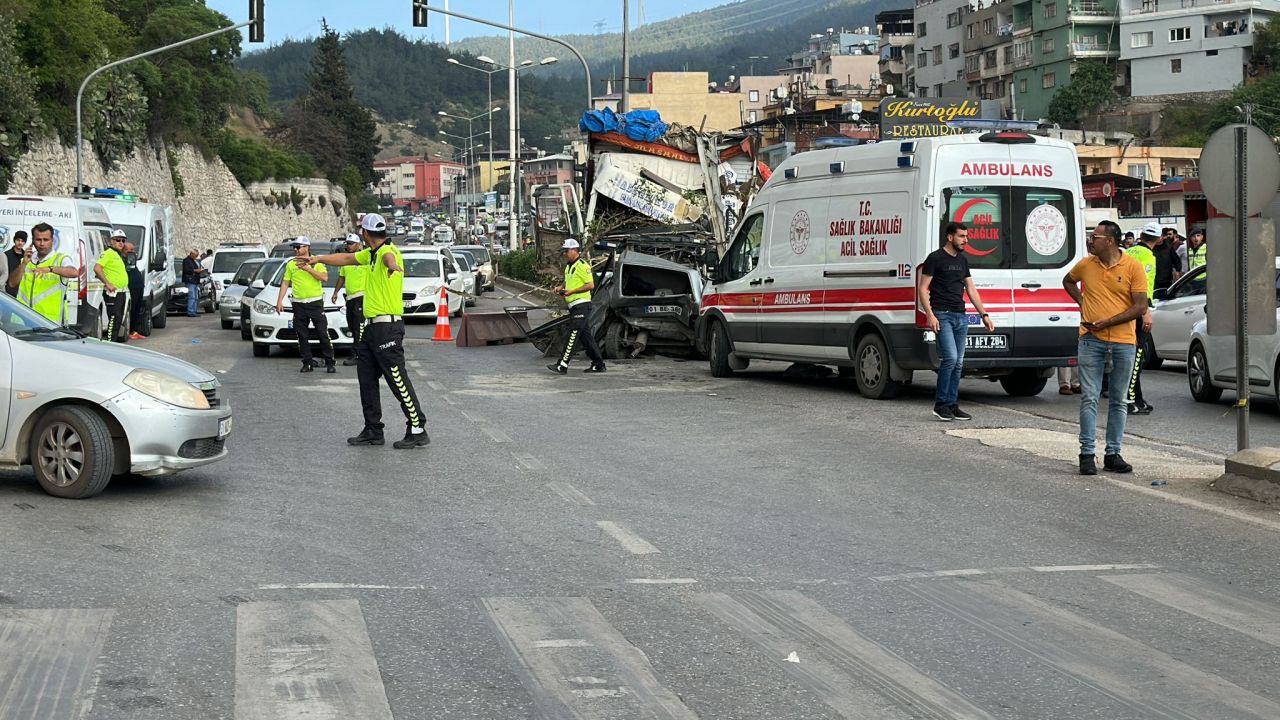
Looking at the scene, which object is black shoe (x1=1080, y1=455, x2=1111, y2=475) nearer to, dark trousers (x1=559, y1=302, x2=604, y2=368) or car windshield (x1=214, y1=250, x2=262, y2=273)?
dark trousers (x1=559, y1=302, x2=604, y2=368)

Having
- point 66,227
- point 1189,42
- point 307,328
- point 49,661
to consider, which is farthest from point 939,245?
point 1189,42

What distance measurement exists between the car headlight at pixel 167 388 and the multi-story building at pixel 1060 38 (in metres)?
86.2

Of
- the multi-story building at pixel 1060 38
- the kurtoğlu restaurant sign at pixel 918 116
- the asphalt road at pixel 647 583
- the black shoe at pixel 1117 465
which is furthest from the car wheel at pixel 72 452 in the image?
the multi-story building at pixel 1060 38

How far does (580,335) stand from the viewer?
19.6 metres

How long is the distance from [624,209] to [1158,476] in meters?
16.8

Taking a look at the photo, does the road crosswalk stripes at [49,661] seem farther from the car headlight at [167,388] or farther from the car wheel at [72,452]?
the car headlight at [167,388]

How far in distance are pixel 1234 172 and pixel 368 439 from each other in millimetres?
6746

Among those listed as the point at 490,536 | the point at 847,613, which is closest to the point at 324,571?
the point at 490,536

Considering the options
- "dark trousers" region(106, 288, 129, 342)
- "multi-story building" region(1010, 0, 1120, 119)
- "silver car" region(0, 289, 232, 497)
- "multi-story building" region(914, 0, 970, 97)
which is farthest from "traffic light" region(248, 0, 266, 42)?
"multi-story building" region(914, 0, 970, 97)

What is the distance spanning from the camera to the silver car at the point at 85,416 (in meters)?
9.07

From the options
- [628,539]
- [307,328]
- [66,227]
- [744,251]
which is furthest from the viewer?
[66,227]

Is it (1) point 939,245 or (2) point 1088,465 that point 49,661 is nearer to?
(2) point 1088,465

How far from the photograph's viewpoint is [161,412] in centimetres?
923

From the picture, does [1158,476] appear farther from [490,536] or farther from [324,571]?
[324,571]
